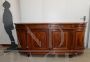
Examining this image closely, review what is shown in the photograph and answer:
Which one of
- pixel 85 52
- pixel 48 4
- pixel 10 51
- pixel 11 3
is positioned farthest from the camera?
pixel 11 3

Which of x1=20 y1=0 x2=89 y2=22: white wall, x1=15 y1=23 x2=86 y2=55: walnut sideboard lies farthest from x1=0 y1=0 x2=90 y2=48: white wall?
x1=15 y1=23 x2=86 y2=55: walnut sideboard

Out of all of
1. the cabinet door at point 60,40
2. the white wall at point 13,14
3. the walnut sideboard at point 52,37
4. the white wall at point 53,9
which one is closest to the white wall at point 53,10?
the white wall at point 53,9

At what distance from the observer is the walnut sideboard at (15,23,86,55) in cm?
325

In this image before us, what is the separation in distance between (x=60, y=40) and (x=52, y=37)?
22 centimetres

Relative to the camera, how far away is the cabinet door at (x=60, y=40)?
326 centimetres

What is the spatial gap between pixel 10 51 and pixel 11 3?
1.74 metres

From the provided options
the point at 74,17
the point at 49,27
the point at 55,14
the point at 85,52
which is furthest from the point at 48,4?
the point at 85,52

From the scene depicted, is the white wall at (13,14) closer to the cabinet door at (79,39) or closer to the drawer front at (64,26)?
the drawer front at (64,26)

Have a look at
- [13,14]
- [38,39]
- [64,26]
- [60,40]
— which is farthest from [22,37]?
Result: [13,14]

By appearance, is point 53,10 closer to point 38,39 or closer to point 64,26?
point 64,26

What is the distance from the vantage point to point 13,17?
457 centimetres

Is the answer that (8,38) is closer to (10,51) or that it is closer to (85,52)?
(10,51)

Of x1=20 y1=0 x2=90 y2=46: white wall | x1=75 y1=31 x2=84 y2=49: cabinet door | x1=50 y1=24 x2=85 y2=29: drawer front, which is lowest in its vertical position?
x1=75 y1=31 x2=84 y2=49: cabinet door

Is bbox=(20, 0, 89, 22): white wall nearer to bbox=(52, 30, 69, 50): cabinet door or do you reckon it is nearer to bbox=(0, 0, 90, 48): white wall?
bbox=(0, 0, 90, 48): white wall
